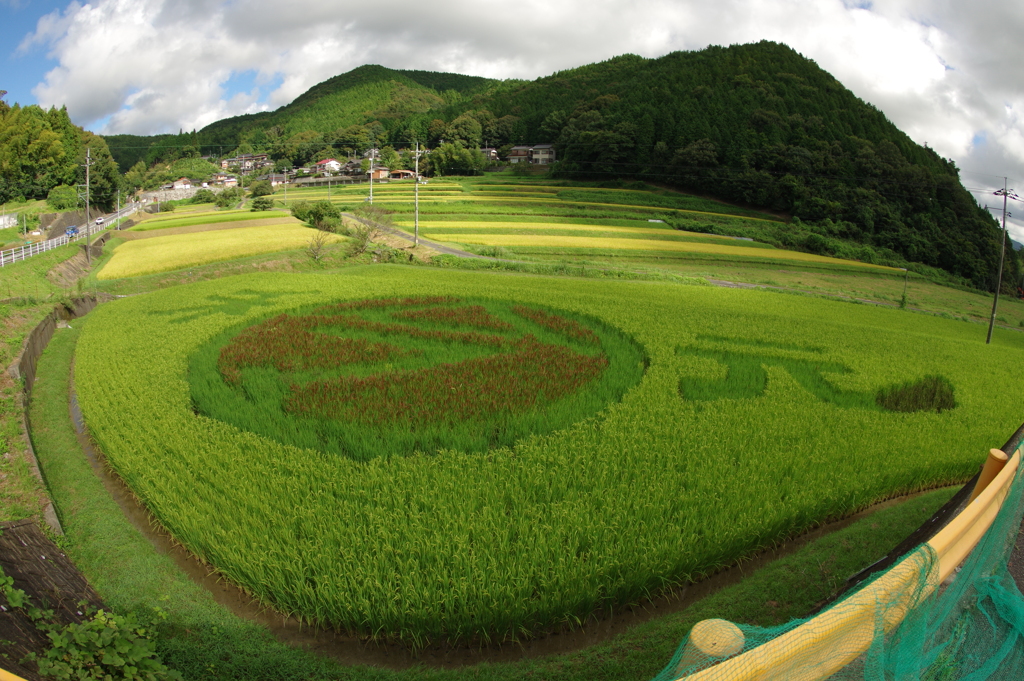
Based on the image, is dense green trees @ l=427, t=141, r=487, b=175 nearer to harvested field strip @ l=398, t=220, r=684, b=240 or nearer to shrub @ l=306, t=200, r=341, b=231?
harvested field strip @ l=398, t=220, r=684, b=240

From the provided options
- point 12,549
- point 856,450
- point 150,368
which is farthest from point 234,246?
point 856,450

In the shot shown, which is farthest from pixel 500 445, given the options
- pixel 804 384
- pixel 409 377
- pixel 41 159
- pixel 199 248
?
pixel 41 159

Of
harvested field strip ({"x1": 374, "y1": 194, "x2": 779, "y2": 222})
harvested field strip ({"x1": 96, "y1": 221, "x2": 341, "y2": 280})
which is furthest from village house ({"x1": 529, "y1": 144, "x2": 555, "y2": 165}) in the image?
harvested field strip ({"x1": 96, "y1": 221, "x2": 341, "y2": 280})

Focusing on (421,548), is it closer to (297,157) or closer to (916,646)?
(916,646)

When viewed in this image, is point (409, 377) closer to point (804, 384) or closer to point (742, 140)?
point (804, 384)

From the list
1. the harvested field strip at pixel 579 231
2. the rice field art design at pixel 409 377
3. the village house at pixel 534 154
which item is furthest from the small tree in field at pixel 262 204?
the rice field art design at pixel 409 377

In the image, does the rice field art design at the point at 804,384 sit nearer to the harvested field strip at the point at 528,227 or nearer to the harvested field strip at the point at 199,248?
the harvested field strip at the point at 199,248
